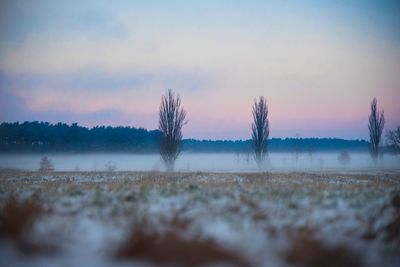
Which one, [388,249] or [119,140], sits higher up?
[119,140]

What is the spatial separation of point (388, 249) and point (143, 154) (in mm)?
67378

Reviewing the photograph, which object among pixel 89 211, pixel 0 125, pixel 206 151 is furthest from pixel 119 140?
pixel 89 211

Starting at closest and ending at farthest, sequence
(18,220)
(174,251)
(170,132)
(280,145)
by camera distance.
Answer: (174,251) → (18,220) → (170,132) → (280,145)

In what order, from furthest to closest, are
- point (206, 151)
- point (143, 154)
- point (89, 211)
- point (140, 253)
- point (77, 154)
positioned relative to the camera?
point (206, 151) → point (143, 154) → point (77, 154) → point (89, 211) → point (140, 253)

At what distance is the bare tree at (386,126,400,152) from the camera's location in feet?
124

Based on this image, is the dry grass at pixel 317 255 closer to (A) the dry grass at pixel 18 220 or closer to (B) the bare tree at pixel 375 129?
(A) the dry grass at pixel 18 220

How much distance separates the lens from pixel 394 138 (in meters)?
38.2

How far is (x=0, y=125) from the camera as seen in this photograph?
59094 millimetres

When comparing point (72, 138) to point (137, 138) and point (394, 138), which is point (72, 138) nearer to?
point (137, 138)

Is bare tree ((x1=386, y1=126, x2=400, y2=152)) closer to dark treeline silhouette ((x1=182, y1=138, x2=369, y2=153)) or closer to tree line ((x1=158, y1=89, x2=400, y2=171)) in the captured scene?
tree line ((x1=158, y1=89, x2=400, y2=171))

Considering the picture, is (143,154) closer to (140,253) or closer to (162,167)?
(162,167)

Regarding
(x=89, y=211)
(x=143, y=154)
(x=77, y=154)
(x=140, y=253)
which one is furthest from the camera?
(x=143, y=154)

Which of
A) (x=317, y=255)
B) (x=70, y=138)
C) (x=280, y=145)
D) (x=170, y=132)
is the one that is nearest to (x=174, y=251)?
(x=317, y=255)

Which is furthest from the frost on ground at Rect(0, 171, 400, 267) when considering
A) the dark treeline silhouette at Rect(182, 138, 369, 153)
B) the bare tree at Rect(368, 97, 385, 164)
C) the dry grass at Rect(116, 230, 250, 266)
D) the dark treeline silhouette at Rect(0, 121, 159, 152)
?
the dark treeline silhouette at Rect(182, 138, 369, 153)
